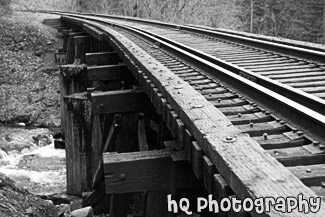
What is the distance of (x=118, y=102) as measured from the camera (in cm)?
520

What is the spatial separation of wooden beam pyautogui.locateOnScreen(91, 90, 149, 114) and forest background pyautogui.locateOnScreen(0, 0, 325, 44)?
2030 centimetres

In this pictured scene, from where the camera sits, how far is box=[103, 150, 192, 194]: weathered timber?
3.05m

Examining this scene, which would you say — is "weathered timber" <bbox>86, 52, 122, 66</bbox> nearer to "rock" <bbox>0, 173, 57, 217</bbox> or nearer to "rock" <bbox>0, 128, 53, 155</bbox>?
"rock" <bbox>0, 173, 57, 217</bbox>

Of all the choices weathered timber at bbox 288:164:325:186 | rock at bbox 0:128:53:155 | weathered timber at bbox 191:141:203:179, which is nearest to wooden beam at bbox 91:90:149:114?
weathered timber at bbox 191:141:203:179

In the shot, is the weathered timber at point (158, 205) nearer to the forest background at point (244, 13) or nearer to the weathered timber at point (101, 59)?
the weathered timber at point (101, 59)

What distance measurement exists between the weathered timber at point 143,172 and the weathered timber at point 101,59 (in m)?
4.86

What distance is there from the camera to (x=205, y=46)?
25.9 ft

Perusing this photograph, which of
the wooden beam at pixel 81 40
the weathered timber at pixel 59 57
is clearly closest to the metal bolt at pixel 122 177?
the wooden beam at pixel 81 40

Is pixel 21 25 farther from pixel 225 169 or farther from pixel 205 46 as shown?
pixel 225 169

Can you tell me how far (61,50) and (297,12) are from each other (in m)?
17.2

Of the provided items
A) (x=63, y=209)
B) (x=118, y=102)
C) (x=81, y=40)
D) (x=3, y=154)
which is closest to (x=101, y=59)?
(x=63, y=209)

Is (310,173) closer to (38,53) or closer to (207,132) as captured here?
(207,132)

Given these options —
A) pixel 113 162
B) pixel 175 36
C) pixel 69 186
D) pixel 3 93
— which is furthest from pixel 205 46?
pixel 3 93

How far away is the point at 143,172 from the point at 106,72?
12.9ft
